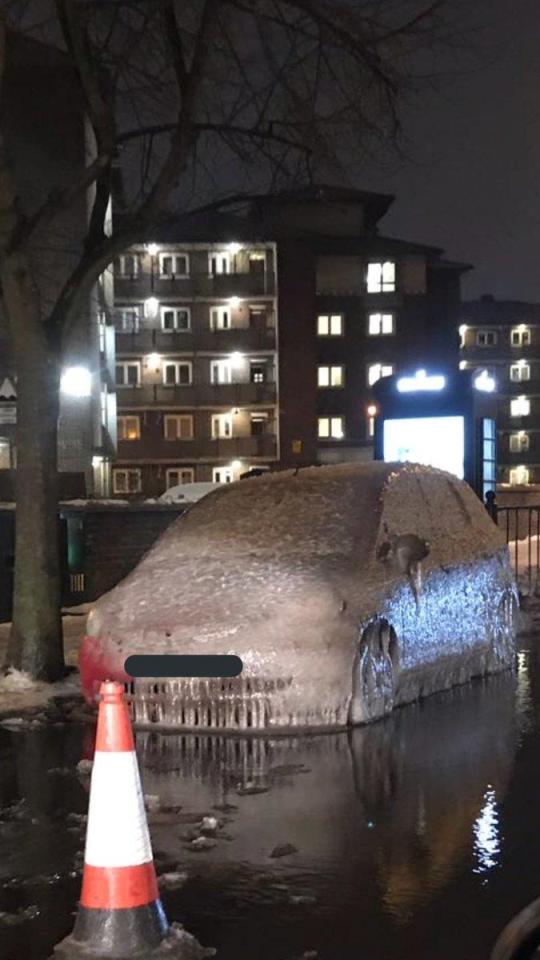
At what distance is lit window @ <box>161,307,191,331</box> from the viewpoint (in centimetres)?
5250

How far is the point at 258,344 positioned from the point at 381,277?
264 inches

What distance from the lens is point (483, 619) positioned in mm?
9352

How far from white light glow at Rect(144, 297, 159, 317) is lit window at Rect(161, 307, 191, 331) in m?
0.33

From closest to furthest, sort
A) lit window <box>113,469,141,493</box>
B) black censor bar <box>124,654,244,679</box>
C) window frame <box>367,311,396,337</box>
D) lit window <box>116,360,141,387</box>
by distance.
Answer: black censor bar <box>124,654,244,679</box> < lit window <box>113,469,141,493</box> < lit window <box>116,360,141,387</box> < window frame <box>367,311,396,337</box>

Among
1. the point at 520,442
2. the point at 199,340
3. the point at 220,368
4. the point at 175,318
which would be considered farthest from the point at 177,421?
the point at 520,442

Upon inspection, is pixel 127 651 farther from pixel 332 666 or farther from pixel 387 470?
pixel 387 470

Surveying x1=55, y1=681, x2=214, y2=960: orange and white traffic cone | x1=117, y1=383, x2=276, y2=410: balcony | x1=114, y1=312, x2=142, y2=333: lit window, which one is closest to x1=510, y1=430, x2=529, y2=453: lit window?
x1=117, y1=383, x2=276, y2=410: balcony

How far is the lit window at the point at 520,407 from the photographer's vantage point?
72.5m

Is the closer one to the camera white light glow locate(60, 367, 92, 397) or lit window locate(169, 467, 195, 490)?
white light glow locate(60, 367, 92, 397)

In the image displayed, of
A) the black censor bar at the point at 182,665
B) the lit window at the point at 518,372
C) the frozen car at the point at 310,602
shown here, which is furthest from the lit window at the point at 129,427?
the black censor bar at the point at 182,665

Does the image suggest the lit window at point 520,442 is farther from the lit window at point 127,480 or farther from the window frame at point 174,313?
the lit window at point 127,480

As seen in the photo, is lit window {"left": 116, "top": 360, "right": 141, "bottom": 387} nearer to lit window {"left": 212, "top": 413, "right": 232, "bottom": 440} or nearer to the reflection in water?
lit window {"left": 212, "top": 413, "right": 232, "bottom": 440}

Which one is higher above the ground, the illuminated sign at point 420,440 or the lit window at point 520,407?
the lit window at point 520,407

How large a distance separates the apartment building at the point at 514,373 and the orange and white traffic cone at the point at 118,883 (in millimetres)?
69165
